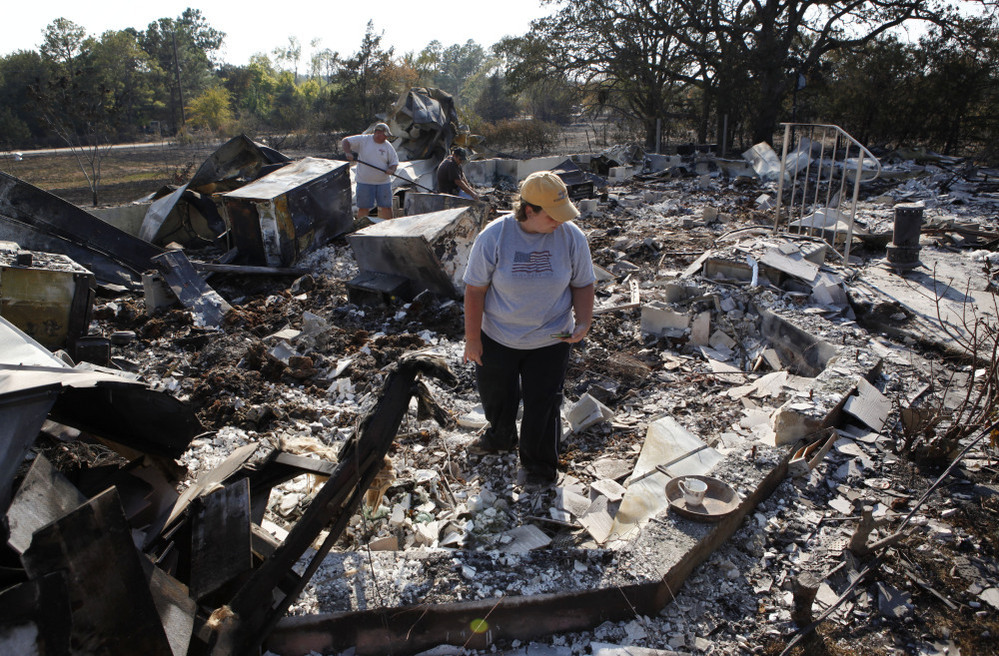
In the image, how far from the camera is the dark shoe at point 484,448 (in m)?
3.29

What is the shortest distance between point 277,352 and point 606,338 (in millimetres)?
2856

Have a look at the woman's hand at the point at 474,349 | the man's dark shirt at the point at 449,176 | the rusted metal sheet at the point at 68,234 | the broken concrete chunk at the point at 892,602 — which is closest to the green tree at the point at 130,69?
the rusted metal sheet at the point at 68,234

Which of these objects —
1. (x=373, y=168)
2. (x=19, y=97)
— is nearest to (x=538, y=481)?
(x=373, y=168)

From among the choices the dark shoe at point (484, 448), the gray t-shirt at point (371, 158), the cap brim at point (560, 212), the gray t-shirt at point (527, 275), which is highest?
the gray t-shirt at point (371, 158)

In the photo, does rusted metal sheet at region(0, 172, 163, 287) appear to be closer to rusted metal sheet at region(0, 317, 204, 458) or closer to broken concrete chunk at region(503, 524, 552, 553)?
rusted metal sheet at region(0, 317, 204, 458)

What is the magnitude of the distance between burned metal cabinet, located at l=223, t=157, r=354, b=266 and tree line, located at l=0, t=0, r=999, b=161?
6999 mm

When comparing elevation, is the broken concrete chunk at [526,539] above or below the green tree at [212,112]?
below

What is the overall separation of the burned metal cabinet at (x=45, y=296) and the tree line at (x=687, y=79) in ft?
28.7

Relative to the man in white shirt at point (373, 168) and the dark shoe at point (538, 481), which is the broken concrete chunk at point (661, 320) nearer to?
the dark shoe at point (538, 481)

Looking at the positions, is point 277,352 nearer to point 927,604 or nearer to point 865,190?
point 927,604

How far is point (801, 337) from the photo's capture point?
4652 mm

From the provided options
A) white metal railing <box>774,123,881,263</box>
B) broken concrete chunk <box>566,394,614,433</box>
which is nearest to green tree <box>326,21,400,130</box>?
white metal railing <box>774,123,881,263</box>

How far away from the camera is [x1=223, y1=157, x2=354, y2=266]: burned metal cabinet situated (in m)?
6.97

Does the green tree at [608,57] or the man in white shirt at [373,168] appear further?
the green tree at [608,57]
